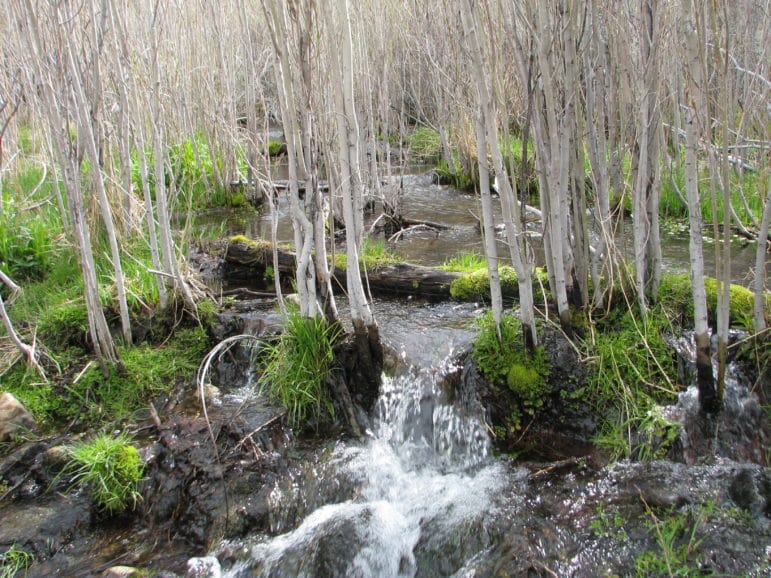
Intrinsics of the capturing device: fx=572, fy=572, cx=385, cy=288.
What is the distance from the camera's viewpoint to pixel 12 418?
3609 mm

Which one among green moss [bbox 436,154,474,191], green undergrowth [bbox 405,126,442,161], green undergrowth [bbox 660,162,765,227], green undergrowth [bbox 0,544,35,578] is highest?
green undergrowth [bbox 405,126,442,161]

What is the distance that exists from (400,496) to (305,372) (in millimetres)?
972

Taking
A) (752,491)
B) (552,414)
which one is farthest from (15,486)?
(752,491)

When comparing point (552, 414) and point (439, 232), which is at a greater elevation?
point (439, 232)

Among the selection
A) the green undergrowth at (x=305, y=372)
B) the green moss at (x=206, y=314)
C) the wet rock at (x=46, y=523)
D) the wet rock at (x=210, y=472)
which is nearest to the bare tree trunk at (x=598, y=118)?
the green undergrowth at (x=305, y=372)

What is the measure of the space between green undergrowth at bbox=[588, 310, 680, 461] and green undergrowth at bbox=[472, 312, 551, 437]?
0.24 meters

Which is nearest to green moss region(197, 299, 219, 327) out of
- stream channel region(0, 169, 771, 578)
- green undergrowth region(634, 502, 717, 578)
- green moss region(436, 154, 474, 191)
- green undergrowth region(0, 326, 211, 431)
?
green undergrowth region(0, 326, 211, 431)

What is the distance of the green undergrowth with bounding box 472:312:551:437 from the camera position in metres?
3.57

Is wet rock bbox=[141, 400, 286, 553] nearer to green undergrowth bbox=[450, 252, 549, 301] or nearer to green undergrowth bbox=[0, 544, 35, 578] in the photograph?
green undergrowth bbox=[0, 544, 35, 578]

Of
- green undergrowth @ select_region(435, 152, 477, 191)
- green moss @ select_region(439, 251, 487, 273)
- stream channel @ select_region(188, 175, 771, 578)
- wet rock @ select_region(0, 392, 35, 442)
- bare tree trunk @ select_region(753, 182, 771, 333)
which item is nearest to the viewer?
stream channel @ select_region(188, 175, 771, 578)

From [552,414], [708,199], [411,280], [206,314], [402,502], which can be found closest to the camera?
[402,502]

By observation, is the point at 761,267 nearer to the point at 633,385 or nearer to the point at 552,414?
the point at 633,385

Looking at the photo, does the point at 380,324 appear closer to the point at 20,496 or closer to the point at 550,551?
the point at 550,551

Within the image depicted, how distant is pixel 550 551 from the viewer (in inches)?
108
